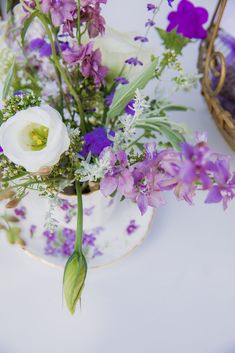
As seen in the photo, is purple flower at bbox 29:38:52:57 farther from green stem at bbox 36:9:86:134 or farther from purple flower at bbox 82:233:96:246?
purple flower at bbox 82:233:96:246

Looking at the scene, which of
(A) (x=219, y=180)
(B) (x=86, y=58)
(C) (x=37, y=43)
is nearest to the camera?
(A) (x=219, y=180)

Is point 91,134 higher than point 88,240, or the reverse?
point 91,134

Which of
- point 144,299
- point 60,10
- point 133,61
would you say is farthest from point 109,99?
point 144,299

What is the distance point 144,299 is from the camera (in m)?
0.55

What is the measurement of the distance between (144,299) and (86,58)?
33cm

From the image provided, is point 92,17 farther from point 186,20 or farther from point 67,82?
point 186,20

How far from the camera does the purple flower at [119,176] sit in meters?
0.35

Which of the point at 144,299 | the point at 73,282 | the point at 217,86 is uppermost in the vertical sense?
the point at 217,86

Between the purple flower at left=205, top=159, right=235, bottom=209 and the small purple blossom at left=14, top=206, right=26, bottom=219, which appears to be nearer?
the purple flower at left=205, top=159, right=235, bottom=209

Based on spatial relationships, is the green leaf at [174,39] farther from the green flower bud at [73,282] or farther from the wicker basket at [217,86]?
the green flower bud at [73,282]

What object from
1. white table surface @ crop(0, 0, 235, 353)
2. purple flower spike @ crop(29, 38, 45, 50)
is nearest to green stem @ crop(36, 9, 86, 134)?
purple flower spike @ crop(29, 38, 45, 50)

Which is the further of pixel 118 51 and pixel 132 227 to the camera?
pixel 132 227

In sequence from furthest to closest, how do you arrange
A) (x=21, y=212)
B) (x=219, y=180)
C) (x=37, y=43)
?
(x=21, y=212) → (x=37, y=43) → (x=219, y=180)

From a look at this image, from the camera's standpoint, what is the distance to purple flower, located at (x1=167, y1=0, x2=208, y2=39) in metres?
0.53
